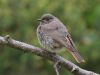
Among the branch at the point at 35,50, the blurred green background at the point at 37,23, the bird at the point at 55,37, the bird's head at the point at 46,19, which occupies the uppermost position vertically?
the branch at the point at 35,50

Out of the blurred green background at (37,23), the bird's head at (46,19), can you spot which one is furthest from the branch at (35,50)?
the blurred green background at (37,23)

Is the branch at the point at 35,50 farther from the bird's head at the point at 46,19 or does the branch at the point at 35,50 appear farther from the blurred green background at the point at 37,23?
the blurred green background at the point at 37,23

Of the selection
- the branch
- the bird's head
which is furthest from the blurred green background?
the branch

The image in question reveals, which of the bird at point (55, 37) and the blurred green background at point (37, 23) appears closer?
the bird at point (55, 37)

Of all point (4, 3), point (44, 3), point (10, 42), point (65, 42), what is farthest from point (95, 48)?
point (10, 42)

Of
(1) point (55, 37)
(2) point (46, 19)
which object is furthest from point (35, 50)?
(2) point (46, 19)

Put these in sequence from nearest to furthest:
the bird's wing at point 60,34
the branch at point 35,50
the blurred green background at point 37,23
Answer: the branch at point 35,50 → the bird's wing at point 60,34 → the blurred green background at point 37,23

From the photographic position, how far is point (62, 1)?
26.2 ft

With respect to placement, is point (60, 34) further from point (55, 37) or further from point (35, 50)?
point (35, 50)

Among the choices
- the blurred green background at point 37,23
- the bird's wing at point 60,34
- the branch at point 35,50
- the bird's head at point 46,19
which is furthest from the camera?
the blurred green background at point 37,23

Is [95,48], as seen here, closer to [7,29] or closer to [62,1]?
[62,1]

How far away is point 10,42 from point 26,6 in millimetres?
4001

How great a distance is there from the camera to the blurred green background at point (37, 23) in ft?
25.9

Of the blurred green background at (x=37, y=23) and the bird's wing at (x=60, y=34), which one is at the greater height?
the bird's wing at (x=60, y=34)
